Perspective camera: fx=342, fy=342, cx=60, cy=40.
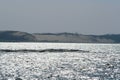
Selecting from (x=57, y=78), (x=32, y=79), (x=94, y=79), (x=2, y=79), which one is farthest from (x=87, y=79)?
(x=2, y=79)

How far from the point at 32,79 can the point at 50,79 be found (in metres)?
5.05

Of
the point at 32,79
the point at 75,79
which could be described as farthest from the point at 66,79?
the point at 32,79

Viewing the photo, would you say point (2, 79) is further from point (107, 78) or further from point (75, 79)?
point (107, 78)

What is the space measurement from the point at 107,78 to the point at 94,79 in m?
5.97

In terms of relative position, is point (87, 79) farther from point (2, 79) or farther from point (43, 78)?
point (2, 79)

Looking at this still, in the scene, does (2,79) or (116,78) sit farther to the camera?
(116,78)

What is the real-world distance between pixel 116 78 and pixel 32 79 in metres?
25.1

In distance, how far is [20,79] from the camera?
94.1 metres

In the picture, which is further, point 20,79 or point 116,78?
point 116,78

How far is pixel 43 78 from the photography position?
97.5 metres

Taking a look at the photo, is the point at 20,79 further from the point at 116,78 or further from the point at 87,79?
the point at 116,78

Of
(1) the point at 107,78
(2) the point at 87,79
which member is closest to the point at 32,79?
(2) the point at 87,79

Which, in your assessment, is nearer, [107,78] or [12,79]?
[12,79]

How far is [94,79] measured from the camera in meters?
96.5
